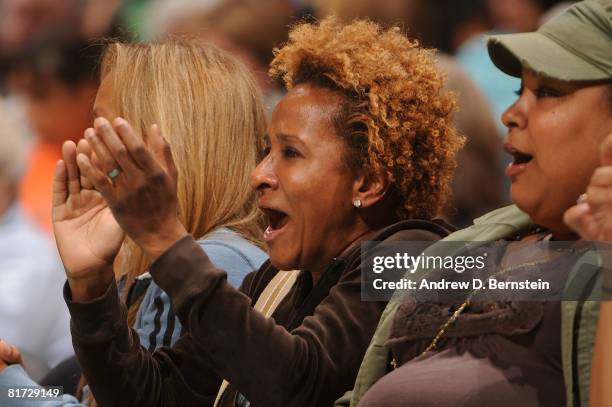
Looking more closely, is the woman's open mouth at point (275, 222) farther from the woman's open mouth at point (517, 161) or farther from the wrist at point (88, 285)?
the woman's open mouth at point (517, 161)

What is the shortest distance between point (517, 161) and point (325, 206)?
1.39 ft

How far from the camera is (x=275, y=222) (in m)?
2.12

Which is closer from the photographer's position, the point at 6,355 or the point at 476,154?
the point at 6,355

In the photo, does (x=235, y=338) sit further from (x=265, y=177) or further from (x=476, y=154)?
(x=476, y=154)

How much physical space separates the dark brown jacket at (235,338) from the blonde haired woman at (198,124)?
0.98 ft

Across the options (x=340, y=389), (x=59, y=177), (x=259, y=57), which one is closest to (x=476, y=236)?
(x=340, y=389)

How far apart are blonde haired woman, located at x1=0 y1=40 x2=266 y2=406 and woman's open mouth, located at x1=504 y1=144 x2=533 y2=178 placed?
2.99ft

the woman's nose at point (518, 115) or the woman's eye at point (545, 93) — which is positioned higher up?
the woman's eye at point (545, 93)

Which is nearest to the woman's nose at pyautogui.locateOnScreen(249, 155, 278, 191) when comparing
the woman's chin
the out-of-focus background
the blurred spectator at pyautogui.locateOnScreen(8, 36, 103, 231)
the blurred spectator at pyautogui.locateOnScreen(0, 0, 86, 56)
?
the woman's chin

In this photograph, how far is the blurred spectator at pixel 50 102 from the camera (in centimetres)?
373

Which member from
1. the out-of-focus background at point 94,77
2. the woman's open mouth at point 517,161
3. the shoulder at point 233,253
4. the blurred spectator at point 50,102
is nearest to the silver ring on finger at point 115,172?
the woman's open mouth at point 517,161

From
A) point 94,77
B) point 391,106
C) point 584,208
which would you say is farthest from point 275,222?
point 94,77

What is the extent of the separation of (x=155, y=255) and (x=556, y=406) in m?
0.65

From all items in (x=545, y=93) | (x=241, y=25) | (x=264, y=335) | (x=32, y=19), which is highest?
(x=32, y=19)
